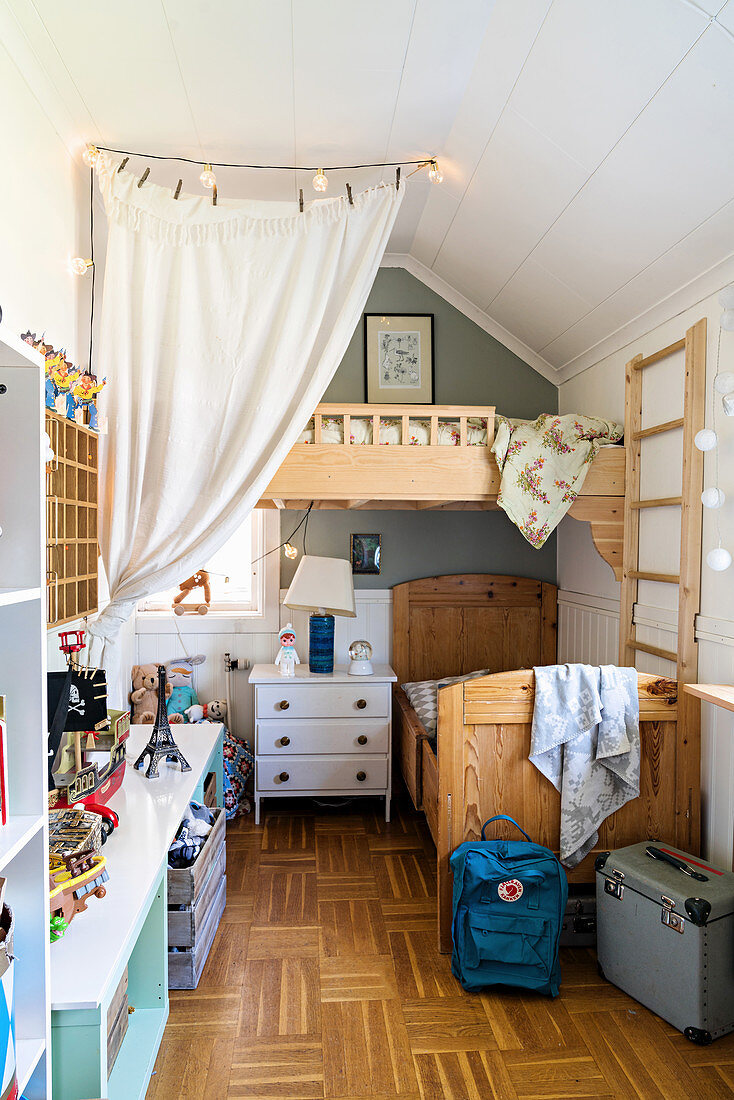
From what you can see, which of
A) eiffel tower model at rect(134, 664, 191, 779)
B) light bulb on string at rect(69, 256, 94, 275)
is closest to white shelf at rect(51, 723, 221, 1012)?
eiffel tower model at rect(134, 664, 191, 779)

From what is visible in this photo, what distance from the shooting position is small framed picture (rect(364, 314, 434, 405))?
13.5 feet

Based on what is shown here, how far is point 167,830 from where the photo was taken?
209 centimetres

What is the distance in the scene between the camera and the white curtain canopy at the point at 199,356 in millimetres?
2375

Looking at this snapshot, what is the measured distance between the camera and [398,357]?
4.13 metres

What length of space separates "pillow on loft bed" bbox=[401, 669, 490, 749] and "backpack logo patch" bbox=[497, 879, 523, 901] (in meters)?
1.01

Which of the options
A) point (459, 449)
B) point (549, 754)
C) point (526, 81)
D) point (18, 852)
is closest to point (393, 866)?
point (549, 754)

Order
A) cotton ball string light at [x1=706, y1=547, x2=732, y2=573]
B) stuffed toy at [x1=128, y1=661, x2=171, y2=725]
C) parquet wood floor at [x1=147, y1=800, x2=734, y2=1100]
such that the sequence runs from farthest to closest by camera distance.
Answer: stuffed toy at [x1=128, y1=661, x2=171, y2=725] < cotton ball string light at [x1=706, y1=547, x2=732, y2=573] < parquet wood floor at [x1=147, y1=800, x2=734, y2=1100]

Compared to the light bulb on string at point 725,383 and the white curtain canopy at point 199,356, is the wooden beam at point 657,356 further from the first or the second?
the white curtain canopy at point 199,356

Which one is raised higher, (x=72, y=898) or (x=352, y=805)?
(x=72, y=898)

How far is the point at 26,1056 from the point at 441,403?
349 cm

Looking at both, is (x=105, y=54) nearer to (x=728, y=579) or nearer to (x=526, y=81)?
(x=526, y=81)

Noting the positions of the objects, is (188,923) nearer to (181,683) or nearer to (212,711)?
(212,711)

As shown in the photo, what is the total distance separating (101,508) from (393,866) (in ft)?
6.51

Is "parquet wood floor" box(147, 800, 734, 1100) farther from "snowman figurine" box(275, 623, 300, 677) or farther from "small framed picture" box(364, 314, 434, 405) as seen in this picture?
"small framed picture" box(364, 314, 434, 405)
